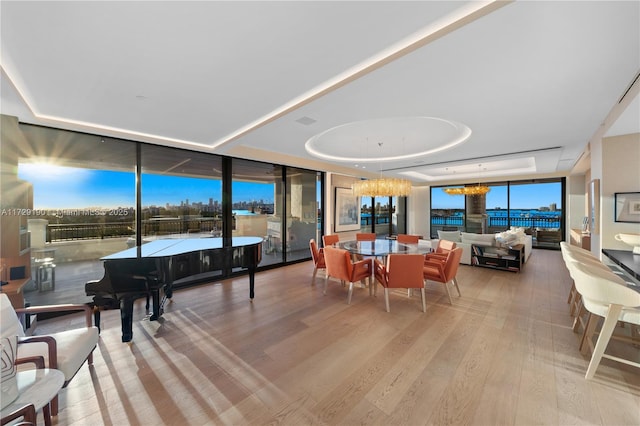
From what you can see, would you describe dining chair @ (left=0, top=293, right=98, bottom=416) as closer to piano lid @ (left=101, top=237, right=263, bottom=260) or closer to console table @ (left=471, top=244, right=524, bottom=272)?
piano lid @ (left=101, top=237, right=263, bottom=260)

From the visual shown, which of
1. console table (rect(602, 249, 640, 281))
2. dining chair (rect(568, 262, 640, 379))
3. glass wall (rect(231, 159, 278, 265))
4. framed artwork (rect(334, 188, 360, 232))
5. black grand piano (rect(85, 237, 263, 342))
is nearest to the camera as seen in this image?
dining chair (rect(568, 262, 640, 379))

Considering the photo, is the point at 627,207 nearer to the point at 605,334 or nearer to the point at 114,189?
the point at 605,334

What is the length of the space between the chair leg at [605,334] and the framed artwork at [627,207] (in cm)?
237

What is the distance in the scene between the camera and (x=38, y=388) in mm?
1407

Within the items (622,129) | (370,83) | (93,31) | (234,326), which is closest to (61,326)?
(234,326)

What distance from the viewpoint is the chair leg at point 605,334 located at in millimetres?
1977

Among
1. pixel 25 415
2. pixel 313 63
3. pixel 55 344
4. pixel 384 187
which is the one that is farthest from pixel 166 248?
pixel 384 187

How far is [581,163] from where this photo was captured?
245 inches

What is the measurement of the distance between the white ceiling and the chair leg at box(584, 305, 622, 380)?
81.3 inches

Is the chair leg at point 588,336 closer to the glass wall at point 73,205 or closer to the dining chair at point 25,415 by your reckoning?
the dining chair at point 25,415

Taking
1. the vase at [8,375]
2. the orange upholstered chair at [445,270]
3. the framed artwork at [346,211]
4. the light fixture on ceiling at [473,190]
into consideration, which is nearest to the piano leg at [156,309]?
the vase at [8,375]

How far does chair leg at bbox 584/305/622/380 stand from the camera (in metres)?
1.98

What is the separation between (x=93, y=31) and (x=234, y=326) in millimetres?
3045

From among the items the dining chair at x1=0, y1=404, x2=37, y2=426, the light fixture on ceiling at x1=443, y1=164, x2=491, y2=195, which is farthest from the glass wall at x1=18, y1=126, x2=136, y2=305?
the light fixture on ceiling at x1=443, y1=164, x2=491, y2=195
